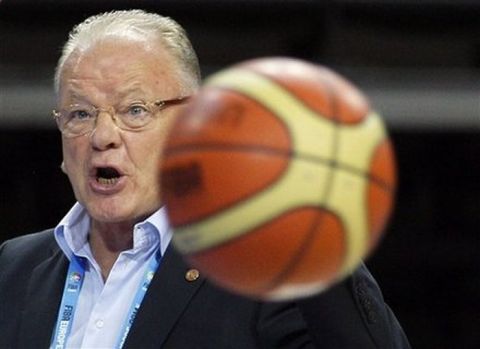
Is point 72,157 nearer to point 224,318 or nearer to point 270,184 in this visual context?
point 224,318

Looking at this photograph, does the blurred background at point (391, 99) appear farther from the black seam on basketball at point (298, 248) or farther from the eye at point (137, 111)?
the black seam on basketball at point (298, 248)

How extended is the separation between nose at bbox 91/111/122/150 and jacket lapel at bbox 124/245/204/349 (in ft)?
0.91

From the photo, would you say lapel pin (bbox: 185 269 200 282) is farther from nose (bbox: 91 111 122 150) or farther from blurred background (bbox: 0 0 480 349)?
blurred background (bbox: 0 0 480 349)

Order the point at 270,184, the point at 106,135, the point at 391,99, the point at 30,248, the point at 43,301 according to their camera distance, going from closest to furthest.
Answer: the point at 270,184 < the point at 106,135 < the point at 43,301 < the point at 30,248 < the point at 391,99

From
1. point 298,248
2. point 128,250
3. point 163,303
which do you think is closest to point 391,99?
point 128,250

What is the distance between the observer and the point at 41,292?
3.16 metres

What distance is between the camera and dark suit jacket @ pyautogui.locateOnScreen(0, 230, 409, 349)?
274 cm

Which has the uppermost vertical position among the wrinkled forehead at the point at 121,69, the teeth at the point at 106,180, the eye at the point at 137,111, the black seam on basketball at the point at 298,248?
the black seam on basketball at the point at 298,248

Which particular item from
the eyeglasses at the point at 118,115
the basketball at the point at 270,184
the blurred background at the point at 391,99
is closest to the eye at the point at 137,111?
the eyeglasses at the point at 118,115

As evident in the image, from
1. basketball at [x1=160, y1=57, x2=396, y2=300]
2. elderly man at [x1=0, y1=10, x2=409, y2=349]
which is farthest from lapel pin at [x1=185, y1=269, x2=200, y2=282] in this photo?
basketball at [x1=160, y1=57, x2=396, y2=300]

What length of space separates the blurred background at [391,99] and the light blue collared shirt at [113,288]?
3014 millimetres

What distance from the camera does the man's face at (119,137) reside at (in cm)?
299

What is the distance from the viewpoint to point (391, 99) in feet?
19.8

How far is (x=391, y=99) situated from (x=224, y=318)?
3.30 m
